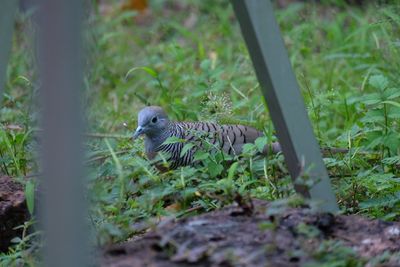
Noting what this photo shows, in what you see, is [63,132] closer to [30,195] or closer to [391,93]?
[30,195]

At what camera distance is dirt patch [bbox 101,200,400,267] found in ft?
7.64

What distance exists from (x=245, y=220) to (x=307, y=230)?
0.23m

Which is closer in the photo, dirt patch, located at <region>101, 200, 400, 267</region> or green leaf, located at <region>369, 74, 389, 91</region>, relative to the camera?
dirt patch, located at <region>101, 200, 400, 267</region>

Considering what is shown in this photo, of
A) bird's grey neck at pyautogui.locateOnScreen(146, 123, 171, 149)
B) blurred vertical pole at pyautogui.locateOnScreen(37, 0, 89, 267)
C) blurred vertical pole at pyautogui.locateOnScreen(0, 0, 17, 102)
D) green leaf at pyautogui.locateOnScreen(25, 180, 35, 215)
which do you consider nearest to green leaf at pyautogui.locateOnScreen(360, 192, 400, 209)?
bird's grey neck at pyautogui.locateOnScreen(146, 123, 171, 149)

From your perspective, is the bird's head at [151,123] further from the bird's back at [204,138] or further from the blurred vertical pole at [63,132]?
the blurred vertical pole at [63,132]

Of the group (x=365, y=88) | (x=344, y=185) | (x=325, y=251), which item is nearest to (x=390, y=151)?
(x=344, y=185)

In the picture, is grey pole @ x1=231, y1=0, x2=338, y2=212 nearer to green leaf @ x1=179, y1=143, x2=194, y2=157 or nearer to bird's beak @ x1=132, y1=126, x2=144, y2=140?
green leaf @ x1=179, y1=143, x2=194, y2=157

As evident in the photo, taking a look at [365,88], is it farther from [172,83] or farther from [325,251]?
[325,251]

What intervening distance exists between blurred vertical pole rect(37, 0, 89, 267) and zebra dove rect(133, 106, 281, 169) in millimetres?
1900

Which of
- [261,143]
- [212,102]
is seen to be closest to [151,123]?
[212,102]

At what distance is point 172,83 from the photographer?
5852mm

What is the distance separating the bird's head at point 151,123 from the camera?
430 centimetres

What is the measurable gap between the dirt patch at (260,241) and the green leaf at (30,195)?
0.87 meters

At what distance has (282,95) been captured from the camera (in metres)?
2.84
